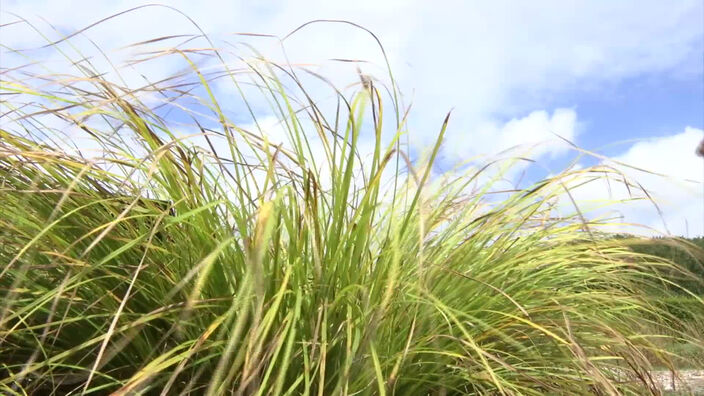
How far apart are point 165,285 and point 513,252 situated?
1.18 metres

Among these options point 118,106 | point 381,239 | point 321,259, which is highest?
point 118,106

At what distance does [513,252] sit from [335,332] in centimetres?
85

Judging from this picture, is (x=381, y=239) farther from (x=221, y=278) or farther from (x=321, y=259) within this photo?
(x=221, y=278)

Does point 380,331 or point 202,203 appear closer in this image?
point 380,331

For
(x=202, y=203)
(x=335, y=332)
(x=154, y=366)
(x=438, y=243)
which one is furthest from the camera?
(x=438, y=243)

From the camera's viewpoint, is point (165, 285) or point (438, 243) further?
point (438, 243)

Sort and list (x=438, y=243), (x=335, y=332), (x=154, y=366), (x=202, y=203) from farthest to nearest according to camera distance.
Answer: (x=438, y=243) → (x=202, y=203) → (x=335, y=332) → (x=154, y=366)

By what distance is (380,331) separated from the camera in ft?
6.60

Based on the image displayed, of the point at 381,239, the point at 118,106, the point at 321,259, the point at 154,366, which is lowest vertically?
the point at 154,366

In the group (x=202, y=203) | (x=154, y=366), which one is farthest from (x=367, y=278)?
(x=154, y=366)

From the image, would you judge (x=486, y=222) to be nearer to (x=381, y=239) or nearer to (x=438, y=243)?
(x=438, y=243)

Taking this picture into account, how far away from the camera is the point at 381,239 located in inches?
90.7


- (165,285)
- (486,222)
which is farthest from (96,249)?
(486,222)

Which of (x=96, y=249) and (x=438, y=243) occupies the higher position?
(x=438, y=243)
